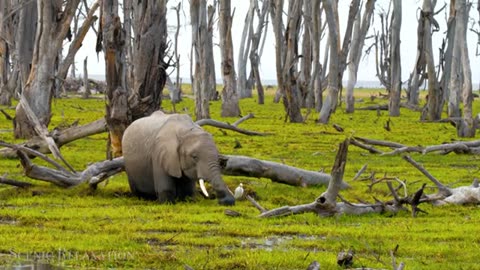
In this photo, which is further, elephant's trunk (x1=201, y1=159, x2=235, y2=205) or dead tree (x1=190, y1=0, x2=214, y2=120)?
dead tree (x1=190, y1=0, x2=214, y2=120)

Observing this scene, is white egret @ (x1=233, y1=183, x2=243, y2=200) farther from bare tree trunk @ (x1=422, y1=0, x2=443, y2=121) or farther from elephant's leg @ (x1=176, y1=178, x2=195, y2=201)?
bare tree trunk @ (x1=422, y1=0, x2=443, y2=121)

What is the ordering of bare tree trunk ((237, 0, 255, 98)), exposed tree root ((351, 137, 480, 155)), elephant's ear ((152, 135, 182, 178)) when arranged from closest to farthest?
1. elephant's ear ((152, 135, 182, 178))
2. exposed tree root ((351, 137, 480, 155))
3. bare tree trunk ((237, 0, 255, 98))

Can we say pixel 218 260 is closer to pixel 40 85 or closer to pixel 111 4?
pixel 111 4

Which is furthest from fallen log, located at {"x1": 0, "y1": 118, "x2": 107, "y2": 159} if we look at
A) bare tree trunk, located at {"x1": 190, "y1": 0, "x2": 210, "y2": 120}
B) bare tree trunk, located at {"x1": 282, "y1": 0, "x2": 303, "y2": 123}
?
bare tree trunk, located at {"x1": 282, "y1": 0, "x2": 303, "y2": 123}

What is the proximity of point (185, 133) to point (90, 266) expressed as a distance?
4.57m

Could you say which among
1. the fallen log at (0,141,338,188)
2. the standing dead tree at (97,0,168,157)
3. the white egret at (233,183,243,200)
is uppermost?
the standing dead tree at (97,0,168,157)

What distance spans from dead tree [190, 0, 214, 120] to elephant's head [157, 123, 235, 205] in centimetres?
1767

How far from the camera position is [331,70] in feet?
104

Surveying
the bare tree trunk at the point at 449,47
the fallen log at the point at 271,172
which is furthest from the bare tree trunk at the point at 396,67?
the fallen log at the point at 271,172

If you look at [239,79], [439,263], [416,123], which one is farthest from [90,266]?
[239,79]

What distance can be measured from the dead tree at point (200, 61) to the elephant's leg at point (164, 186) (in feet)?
57.9

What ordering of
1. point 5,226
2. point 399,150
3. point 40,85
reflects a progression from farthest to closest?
point 40,85 < point 399,150 < point 5,226

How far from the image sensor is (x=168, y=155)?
13.1 metres

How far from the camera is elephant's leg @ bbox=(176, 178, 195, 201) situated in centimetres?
1336
